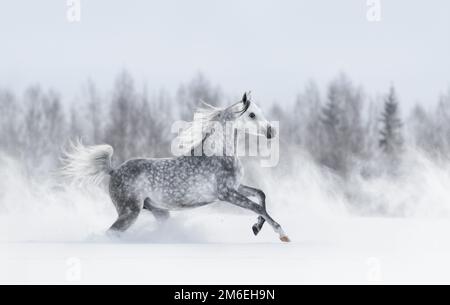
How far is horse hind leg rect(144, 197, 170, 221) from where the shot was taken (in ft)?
26.4

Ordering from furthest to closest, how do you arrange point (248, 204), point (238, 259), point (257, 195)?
point (257, 195) < point (248, 204) < point (238, 259)

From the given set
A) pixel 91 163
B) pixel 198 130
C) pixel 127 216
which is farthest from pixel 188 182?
pixel 91 163

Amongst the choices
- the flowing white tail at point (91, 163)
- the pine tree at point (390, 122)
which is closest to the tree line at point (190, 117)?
the pine tree at point (390, 122)

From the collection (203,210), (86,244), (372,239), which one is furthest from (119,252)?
(203,210)

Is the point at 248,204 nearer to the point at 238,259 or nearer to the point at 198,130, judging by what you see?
the point at 198,130

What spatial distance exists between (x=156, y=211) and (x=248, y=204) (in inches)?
48.6

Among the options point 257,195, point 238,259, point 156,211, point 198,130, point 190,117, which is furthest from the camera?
point 190,117

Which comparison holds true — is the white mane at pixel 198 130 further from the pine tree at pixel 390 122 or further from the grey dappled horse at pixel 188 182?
the pine tree at pixel 390 122

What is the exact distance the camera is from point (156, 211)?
26.9ft

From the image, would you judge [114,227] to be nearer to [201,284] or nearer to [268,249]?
[268,249]

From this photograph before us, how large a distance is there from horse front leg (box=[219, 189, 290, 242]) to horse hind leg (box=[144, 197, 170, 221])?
2.76ft

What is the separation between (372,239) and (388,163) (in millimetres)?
11607

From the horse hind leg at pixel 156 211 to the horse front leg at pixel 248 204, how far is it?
84 cm

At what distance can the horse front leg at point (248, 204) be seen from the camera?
7.64 m
